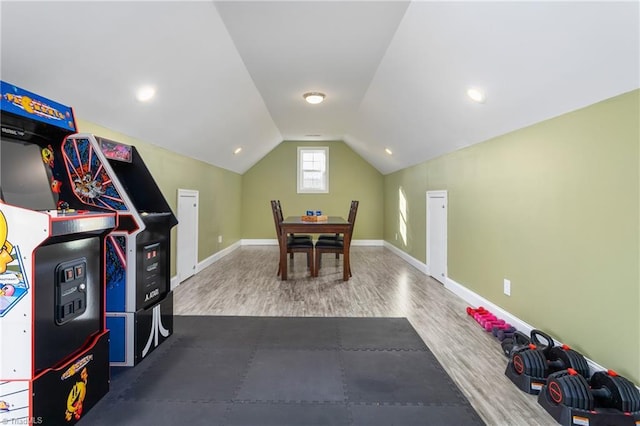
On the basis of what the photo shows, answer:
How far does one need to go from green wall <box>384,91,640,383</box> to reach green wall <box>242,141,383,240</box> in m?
4.37

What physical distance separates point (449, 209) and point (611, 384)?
255cm

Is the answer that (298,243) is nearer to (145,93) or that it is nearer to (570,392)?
(145,93)

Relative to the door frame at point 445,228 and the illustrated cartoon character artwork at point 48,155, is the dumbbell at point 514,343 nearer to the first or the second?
the door frame at point 445,228

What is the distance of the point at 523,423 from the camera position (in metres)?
1.52

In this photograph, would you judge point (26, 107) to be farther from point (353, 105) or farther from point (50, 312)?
point (353, 105)

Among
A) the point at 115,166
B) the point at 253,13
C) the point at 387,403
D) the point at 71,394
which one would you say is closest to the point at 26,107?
the point at 115,166

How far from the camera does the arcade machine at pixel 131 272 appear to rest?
1971 mm

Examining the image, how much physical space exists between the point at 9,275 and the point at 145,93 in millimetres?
1848

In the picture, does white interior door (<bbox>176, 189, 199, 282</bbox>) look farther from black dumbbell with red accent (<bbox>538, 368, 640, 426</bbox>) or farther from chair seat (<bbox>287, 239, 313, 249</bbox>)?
black dumbbell with red accent (<bbox>538, 368, 640, 426</bbox>)

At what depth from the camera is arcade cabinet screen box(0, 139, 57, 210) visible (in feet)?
5.00

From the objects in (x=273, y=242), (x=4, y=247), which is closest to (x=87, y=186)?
(x=4, y=247)

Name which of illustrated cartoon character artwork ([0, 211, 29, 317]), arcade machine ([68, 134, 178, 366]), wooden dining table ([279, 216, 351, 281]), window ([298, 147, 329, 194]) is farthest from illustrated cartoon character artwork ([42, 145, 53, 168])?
window ([298, 147, 329, 194])

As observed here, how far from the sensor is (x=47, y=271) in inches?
54.2

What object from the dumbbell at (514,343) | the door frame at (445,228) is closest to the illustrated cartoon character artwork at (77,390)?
the dumbbell at (514,343)
